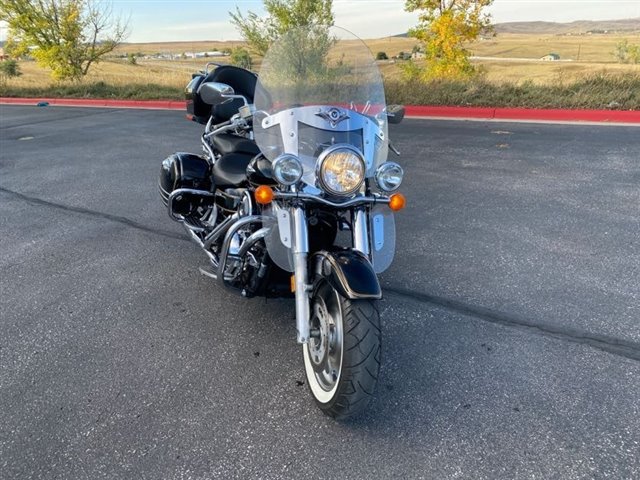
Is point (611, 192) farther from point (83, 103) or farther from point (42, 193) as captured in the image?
point (83, 103)

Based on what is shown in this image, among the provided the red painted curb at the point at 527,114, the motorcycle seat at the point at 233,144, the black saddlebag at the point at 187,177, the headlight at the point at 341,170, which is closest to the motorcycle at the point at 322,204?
the headlight at the point at 341,170

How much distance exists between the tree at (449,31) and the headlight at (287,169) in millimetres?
13524

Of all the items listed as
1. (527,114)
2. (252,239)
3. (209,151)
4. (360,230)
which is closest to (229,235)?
(252,239)

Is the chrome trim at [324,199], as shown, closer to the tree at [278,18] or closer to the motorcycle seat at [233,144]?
the motorcycle seat at [233,144]

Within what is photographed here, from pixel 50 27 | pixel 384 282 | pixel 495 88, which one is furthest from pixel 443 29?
pixel 50 27

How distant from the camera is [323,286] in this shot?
247 cm

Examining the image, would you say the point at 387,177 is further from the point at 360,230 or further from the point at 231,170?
the point at 231,170

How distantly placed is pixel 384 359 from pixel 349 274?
36.4 inches

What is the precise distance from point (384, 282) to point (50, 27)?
22.5m

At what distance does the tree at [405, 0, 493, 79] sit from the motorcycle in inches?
506

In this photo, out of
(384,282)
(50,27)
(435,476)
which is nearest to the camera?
(435,476)

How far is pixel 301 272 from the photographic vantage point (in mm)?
2465

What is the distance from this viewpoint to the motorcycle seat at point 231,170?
3283 millimetres

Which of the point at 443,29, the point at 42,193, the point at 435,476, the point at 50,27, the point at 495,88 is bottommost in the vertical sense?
the point at 435,476
